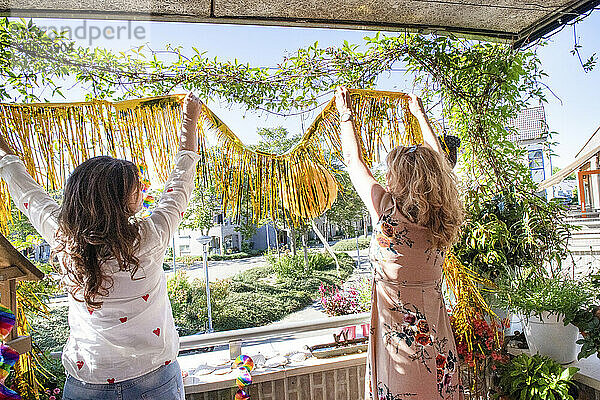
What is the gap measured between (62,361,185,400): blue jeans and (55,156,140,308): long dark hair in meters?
0.25

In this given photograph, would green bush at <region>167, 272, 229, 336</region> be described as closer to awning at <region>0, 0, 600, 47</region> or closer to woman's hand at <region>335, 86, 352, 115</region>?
woman's hand at <region>335, 86, 352, 115</region>

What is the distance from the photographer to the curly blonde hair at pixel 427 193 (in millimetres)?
1712

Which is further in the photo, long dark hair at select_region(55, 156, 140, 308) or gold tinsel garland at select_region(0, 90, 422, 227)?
gold tinsel garland at select_region(0, 90, 422, 227)

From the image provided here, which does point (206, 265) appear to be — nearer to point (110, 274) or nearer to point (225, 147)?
point (225, 147)

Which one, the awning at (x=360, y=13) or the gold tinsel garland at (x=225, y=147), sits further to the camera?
the awning at (x=360, y=13)

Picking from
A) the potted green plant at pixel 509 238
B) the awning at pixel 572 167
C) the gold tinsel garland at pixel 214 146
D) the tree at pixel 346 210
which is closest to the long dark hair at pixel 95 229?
the gold tinsel garland at pixel 214 146

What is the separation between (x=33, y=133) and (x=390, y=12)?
1784 millimetres

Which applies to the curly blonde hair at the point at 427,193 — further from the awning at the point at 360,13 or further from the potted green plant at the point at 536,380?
the awning at the point at 360,13

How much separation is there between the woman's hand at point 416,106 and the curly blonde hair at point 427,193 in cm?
51

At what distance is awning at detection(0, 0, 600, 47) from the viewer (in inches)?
87.5

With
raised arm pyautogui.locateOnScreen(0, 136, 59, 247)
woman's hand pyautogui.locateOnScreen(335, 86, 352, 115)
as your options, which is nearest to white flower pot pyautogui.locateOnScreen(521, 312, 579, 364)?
woman's hand pyautogui.locateOnScreen(335, 86, 352, 115)

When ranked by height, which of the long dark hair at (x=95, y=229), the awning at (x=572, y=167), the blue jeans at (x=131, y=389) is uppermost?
the awning at (x=572, y=167)

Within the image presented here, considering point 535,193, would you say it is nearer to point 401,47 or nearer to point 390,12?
point 401,47

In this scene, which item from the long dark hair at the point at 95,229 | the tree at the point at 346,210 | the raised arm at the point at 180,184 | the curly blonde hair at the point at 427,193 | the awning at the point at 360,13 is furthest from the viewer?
the tree at the point at 346,210
